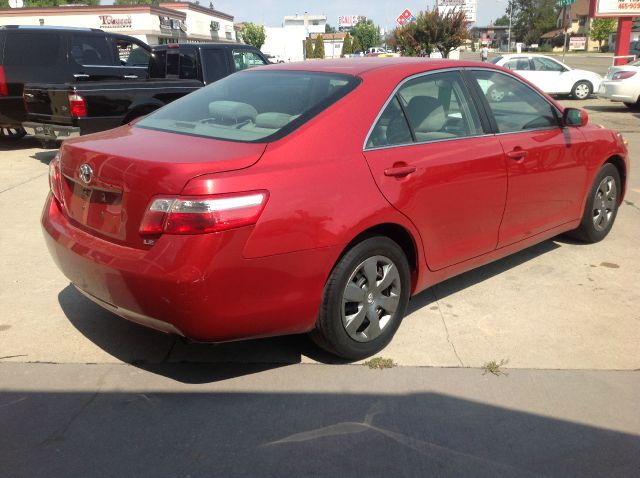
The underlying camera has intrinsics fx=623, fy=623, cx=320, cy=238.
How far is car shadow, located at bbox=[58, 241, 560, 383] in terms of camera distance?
3.56m

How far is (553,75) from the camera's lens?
19.5m

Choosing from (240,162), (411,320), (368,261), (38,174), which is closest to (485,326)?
(411,320)

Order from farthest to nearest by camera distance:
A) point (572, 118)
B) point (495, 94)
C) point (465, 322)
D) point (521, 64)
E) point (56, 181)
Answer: point (521, 64) < point (572, 118) < point (495, 94) < point (465, 322) < point (56, 181)

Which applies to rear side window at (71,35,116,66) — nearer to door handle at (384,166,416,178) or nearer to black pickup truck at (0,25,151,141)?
black pickup truck at (0,25,151,141)

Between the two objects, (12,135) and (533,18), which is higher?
(533,18)

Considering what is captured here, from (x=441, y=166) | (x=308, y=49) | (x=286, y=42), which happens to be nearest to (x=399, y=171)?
(x=441, y=166)

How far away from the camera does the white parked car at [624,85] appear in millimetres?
15727

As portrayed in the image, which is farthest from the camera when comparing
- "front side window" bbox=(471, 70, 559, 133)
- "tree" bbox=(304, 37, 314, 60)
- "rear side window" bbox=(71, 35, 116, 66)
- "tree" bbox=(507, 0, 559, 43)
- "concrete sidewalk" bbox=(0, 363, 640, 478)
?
"tree" bbox=(507, 0, 559, 43)

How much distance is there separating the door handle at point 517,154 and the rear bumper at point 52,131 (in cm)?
655

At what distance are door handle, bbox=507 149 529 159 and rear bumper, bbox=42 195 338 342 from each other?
1778 millimetres

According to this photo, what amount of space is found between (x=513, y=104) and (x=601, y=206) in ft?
5.03

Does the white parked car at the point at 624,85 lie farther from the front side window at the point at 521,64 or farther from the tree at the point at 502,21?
the tree at the point at 502,21

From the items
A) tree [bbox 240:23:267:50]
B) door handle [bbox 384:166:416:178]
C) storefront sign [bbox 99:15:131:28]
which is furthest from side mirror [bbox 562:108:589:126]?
tree [bbox 240:23:267:50]

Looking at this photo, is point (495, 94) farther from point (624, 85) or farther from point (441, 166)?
point (624, 85)
